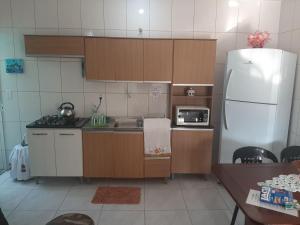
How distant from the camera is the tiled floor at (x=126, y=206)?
95.8 inches

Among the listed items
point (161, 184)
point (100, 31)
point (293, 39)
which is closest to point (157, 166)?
point (161, 184)

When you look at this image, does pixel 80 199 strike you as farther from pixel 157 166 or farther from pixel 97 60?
pixel 97 60

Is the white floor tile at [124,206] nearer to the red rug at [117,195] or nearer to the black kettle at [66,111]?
the red rug at [117,195]

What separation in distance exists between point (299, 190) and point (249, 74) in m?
1.66

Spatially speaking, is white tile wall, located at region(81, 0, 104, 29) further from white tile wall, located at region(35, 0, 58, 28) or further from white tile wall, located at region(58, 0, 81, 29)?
white tile wall, located at region(35, 0, 58, 28)

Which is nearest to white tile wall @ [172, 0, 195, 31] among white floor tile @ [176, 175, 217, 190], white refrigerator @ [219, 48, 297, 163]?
white refrigerator @ [219, 48, 297, 163]

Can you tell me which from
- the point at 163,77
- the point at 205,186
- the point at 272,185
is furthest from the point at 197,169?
the point at 272,185

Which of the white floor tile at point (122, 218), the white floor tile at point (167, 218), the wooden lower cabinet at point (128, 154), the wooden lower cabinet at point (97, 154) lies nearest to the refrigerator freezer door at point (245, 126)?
the white floor tile at point (167, 218)

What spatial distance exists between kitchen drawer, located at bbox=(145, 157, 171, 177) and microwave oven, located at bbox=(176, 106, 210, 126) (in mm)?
548

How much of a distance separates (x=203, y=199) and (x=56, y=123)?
7.00 ft

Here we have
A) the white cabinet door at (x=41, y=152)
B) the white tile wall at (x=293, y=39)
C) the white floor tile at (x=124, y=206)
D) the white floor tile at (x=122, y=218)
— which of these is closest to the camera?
the white floor tile at (x=122, y=218)

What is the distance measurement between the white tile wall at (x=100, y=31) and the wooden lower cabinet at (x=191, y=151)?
58cm

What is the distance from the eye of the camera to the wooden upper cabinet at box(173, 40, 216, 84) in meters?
3.03

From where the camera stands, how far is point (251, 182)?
161 centimetres
